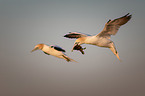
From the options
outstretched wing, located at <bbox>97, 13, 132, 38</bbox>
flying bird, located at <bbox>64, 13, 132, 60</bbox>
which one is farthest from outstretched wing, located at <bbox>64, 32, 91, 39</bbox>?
outstretched wing, located at <bbox>97, 13, 132, 38</bbox>

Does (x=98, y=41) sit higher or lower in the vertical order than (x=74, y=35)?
lower

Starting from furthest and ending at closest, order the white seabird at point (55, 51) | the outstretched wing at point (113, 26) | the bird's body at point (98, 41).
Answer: the white seabird at point (55, 51) < the bird's body at point (98, 41) < the outstretched wing at point (113, 26)

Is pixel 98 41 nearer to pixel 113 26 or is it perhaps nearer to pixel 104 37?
pixel 104 37

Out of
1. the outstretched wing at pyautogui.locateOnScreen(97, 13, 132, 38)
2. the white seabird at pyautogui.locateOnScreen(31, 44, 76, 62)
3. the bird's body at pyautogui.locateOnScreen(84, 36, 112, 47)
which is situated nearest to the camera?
the outstretched wing at pyautogui.locateOnScreen(97, 13, 132, 38)

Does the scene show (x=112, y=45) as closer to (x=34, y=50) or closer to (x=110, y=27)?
(x=110, y=27)

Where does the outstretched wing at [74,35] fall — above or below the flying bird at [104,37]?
above

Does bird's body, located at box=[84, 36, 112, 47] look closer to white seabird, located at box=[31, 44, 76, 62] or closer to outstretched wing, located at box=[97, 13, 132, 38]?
outstretched wing, located at box=[97, 13, 132, 38]

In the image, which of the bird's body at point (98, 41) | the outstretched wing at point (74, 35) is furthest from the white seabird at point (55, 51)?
the bird's body at point (98, 41)

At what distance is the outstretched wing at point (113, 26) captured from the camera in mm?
1009

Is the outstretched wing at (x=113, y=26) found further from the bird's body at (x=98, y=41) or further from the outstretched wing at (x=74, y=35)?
the outstretched wing at (x=74, y=35)

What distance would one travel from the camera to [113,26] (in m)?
1.08

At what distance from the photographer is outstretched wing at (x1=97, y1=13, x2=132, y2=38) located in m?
1.01

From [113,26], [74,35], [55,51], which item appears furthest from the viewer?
[55,51]

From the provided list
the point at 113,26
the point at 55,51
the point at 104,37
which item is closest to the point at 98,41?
the point at 104,37
